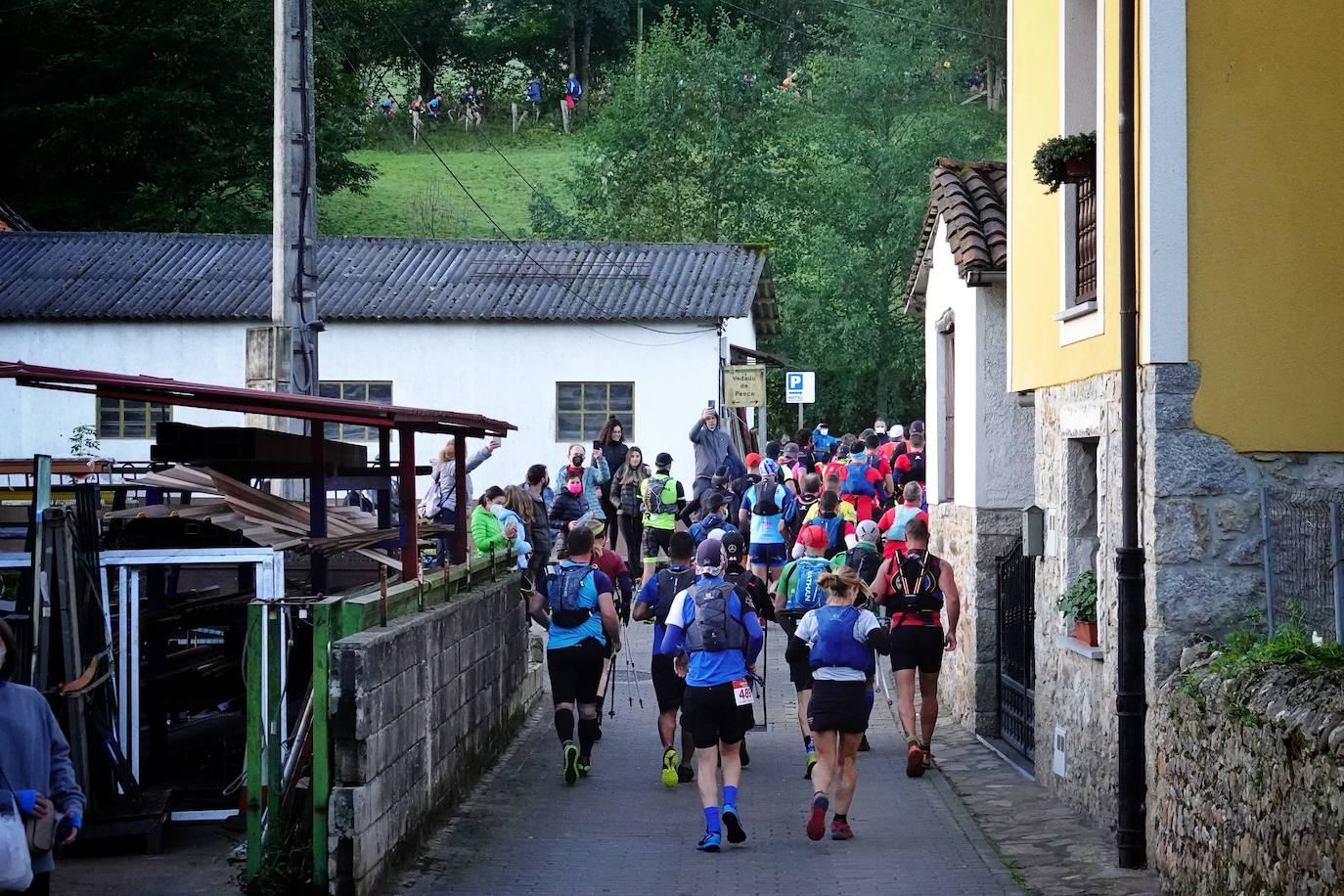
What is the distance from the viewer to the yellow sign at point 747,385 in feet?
89.0

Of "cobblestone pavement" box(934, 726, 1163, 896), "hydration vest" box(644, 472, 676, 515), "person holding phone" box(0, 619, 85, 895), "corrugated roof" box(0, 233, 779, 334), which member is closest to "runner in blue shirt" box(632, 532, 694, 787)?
"cobblestone pavement" box(934, 726, 1163, 896)

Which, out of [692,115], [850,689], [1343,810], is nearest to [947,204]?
[850,689]

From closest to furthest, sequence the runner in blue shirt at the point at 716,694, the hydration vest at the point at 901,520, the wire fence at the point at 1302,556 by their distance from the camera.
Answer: the wire fence at the point at 1302,556 → the runner in blue shirt at the point at 716,694 → the hydration vest at the point at 901,520

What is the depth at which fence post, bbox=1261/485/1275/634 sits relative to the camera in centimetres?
895

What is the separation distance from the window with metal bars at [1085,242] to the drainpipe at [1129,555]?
149cm

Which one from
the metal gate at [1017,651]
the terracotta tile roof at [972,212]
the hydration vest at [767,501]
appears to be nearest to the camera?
the metal gate at [1017,651]

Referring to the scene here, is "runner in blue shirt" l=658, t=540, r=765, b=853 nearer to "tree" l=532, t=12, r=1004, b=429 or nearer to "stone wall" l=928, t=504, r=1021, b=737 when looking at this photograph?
"stone wall" l=928, t=504, r=1021, b=737

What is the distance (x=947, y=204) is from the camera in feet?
51.3

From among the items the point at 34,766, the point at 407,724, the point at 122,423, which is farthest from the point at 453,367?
the point at 34,766

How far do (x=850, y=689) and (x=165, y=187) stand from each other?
38193mm

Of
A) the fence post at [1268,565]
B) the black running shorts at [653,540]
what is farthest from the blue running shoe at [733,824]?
the black running shorts at [653,540]

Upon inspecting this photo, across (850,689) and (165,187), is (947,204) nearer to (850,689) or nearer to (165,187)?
(850,689)

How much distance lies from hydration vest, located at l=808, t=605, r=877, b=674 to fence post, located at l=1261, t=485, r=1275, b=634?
7.59 feet

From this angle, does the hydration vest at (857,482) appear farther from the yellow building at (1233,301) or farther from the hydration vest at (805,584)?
the yellow building at (1233,301)
